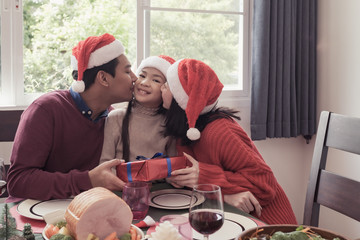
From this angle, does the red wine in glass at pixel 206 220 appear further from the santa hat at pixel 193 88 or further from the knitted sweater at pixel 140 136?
the knitted sweater at pixel 140 136

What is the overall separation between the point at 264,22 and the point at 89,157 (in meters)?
1.76

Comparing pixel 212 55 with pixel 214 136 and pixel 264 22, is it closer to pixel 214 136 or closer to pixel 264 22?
pixel 264 22

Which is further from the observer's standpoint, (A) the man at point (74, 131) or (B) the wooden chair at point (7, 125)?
(B) the wooden chair at point (7, 125)

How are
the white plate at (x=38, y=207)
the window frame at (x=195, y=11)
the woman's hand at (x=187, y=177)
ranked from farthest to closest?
1. the window frame at (x=195, y=11)
2. the woman's hand at (x=187, y=177)
3. the white plate at (x=38, y=207)

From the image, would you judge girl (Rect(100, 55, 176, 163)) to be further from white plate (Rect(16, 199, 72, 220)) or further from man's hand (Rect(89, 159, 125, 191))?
white plate (Rect(16, 199, 72, 220))

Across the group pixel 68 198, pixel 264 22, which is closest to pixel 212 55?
pixel 264 22

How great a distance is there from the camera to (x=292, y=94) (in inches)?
122

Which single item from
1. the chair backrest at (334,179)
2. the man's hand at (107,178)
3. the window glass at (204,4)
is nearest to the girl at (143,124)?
the man's hand at (107,178)

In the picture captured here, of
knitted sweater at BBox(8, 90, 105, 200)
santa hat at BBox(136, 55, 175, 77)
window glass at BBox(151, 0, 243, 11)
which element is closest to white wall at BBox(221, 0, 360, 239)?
window glass at BBox(151, 0, 243, 11)

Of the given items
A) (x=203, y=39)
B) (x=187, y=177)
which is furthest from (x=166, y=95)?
(x=203, y=39)

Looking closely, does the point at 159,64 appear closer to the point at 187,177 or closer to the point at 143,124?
the point at 143,124

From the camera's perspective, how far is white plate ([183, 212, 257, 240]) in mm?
1040

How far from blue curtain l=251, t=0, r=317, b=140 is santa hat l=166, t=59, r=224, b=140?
4.48ft

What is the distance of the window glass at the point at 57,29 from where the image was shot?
2.67 metres
